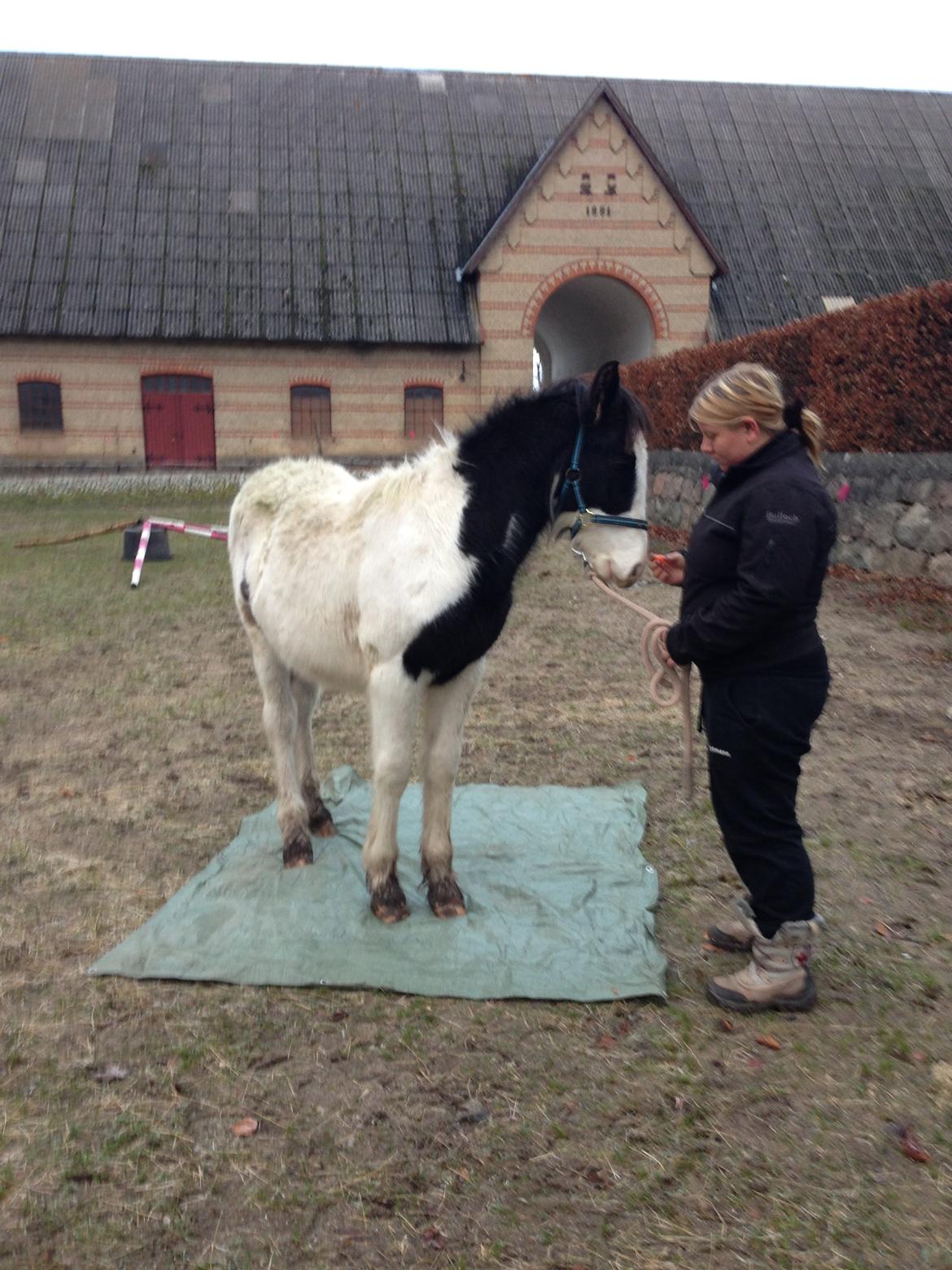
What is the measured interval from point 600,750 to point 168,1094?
385 centimetres

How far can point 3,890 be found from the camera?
4438mm

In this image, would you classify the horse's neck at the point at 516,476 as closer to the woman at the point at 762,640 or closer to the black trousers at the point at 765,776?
the woman at the point at 762,640

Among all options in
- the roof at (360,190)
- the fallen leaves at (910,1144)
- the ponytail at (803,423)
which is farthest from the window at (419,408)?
the fallen leaves at (910,1144)

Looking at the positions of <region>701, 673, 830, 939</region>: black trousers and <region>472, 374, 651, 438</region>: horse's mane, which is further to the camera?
<region>472, 374, 651, 438</region>: horse's mane

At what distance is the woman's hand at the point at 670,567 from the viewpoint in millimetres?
3787

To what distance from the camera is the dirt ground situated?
254 cm

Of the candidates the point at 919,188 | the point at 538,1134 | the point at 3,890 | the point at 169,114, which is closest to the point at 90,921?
the point at 3,890

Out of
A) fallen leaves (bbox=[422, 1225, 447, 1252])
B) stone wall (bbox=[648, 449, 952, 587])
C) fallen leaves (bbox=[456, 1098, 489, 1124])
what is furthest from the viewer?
stone wall (bbox=[648, 449, 952, 587])

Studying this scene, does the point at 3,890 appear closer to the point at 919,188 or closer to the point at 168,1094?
the point at 168,1094

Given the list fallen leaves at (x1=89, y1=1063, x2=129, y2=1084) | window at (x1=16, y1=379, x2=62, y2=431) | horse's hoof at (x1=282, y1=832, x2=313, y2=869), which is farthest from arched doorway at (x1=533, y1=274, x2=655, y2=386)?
fallen leaves at (x1=89, y1=1063, x2=129, y2=1084)

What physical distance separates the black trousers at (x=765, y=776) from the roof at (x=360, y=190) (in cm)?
2227

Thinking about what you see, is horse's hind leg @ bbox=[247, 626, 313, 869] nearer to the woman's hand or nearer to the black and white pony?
the black and white pony

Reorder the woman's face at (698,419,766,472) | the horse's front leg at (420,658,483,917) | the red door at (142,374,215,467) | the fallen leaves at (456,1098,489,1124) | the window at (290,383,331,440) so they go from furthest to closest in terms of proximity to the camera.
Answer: the window at (290,383,331,440), the red door at (142,374,215,467), the horse's front leg at (420,658,483,917), the woman's face at (698,419,766,472), the fallen leaves at (456,1098,489,1124)

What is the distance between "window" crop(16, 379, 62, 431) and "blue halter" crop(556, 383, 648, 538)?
23.5 metres
